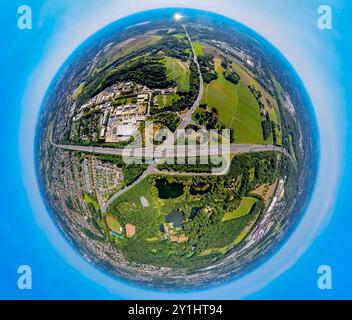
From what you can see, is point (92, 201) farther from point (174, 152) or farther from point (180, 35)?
point (180, 35)

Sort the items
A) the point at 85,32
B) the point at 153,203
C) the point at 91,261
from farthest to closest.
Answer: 1. the point at 85,32
2. the point at 91,261
3. the point at 153,203

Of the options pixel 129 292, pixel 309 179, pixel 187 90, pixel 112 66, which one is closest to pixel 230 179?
pixel 187 90

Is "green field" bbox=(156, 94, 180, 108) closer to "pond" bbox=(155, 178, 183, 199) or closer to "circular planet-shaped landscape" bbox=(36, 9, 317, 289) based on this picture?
"circular planet-shaped landscape" bbox=(36, 9, 317, 289)

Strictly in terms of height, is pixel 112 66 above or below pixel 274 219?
above

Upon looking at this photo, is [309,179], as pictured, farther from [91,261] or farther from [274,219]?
[91,261]

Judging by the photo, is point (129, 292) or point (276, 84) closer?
point (276, 84)

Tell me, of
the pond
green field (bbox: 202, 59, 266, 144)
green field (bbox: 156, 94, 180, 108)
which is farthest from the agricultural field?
the pond

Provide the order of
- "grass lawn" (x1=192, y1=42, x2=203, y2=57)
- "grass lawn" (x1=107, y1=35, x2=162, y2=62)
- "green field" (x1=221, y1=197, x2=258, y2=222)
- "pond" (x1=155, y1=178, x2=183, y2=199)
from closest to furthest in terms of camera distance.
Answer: "pond" (x1=155, y1=178, x2=183, y2=199)
"green field" (x1=221, y1=197, x2=258, y2=222)
"grass lawn" (x1=192, y1=42, x2=203, y2=57)
"grass lawn" (x1=107, y1=35, x2=162, y2=62)
